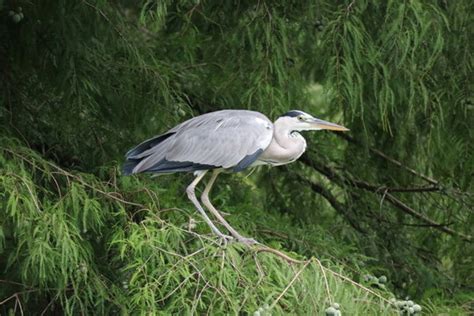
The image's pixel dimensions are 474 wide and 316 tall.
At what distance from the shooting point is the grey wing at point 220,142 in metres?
4.65

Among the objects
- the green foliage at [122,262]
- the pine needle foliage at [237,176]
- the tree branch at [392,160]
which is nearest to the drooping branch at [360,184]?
the pine needle foliage at [237,176]

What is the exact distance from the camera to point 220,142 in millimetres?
4707

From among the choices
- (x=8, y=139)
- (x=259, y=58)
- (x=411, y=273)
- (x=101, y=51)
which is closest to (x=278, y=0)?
(x=259, y=58)

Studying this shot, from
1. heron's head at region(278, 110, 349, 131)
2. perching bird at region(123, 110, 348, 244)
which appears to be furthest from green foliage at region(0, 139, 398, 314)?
heron's head at region(278, 110, 349, 131)

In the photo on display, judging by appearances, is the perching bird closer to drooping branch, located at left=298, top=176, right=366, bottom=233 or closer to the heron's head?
the heron's head

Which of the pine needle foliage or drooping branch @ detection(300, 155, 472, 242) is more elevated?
the pine needle foliage

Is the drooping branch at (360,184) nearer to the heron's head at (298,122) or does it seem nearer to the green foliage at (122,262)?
the heron's head at (298,122)

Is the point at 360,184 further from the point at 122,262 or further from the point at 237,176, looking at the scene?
the point at 122,262

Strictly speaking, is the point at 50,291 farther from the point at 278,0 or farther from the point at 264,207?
the point at 264,207

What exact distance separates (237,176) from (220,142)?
4.15 feet

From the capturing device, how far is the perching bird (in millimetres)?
4633

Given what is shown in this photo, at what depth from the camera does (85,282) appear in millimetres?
4152

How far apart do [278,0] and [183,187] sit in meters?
1.05

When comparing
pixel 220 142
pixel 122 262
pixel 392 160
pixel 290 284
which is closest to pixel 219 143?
pixel 220 142
